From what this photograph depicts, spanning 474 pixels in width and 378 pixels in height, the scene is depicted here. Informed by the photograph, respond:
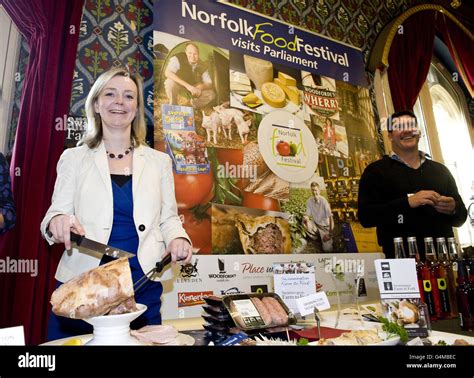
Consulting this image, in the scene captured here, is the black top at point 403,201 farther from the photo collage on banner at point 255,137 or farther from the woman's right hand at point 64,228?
the woman's right hand at point 64,228

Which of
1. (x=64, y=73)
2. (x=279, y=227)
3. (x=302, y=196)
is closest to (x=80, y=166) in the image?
(x=64, y=73)

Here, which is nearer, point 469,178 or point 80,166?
point 80,166

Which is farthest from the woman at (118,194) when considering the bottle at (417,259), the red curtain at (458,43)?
the red curtain at (458,43)

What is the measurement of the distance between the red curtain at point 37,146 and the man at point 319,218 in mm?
1605

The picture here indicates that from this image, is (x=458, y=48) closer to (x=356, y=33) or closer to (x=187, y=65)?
(x=356, y=33)

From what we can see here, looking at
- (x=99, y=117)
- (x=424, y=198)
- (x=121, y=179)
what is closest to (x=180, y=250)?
(x=121, y=179)

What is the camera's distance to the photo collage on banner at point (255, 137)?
7.56ft

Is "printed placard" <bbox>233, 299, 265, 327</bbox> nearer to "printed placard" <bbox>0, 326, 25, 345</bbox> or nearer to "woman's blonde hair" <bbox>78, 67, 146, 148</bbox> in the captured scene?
"printed placard" <bbox>0, 326, 25, 345</bbox>

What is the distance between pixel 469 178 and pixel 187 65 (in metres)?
2.30

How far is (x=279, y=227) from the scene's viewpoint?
2625mm

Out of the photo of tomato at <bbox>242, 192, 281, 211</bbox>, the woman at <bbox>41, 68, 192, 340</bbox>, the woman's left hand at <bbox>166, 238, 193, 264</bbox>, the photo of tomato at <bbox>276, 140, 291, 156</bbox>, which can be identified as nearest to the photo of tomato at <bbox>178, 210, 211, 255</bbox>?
the photo of tomato at <bbox>242, 192, 281, 211</bbox>
